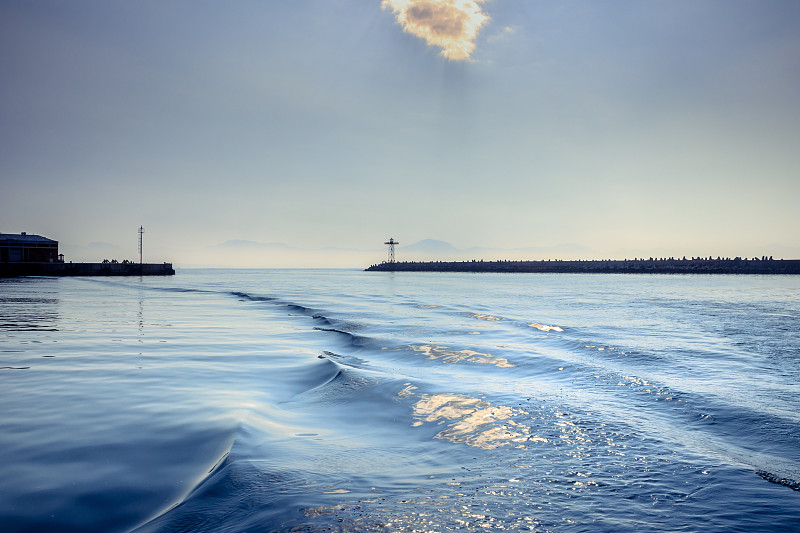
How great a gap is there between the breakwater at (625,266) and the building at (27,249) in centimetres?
10509

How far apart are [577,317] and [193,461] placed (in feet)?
61.5

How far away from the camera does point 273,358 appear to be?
35.8ft

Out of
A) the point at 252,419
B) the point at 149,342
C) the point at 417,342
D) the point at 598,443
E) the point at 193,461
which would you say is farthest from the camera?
the point at 417,342

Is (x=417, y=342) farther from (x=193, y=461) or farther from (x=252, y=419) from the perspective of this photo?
(x=193, y=461)

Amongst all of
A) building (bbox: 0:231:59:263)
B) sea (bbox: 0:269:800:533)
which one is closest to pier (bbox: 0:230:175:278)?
building (bbox: 0:231:59:263)

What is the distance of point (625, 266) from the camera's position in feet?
403

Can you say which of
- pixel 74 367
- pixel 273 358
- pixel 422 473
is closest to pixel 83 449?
pixel 422 473

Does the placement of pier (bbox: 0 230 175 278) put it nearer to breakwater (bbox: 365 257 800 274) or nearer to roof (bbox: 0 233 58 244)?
roof (bbox: 0 233 58 244)

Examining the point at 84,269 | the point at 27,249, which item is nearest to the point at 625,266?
the point at 84,269

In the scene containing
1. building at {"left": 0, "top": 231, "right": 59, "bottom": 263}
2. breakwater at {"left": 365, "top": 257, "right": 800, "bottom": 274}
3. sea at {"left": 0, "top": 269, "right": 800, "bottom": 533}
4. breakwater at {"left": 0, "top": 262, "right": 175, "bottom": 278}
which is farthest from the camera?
breakwater at {"left": 365, "top": 257, "right": 800, "bottom": 274}

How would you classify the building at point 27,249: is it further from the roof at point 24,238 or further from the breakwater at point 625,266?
the breakwater at point 625,266

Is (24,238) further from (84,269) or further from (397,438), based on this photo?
(397,438)

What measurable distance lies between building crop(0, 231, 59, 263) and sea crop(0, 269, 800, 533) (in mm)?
93544

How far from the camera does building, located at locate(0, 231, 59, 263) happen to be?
3258 inches
